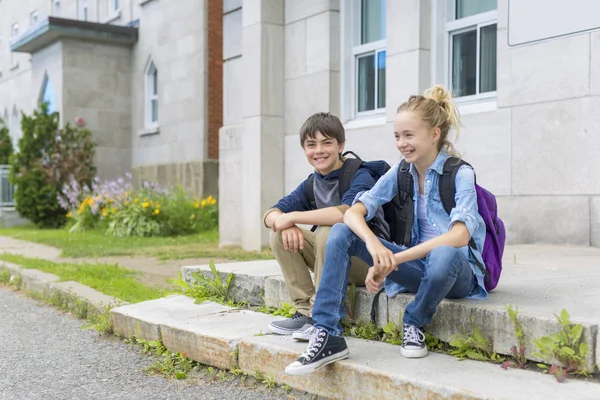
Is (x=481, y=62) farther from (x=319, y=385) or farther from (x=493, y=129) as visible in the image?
(x=319, y=385)

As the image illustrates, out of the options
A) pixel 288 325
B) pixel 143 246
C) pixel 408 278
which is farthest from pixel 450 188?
pixel 143 246

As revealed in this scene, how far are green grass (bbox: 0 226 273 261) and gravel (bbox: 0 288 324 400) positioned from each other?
11.0 feet

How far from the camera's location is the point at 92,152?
16.8 m

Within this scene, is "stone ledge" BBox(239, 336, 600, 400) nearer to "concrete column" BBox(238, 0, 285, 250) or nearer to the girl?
the girl

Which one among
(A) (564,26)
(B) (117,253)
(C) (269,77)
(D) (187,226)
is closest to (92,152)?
(D) (187,226)

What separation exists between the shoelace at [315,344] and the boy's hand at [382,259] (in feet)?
1.39

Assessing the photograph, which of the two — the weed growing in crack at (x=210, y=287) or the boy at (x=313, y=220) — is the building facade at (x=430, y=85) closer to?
the boy at (x=313, y=220)

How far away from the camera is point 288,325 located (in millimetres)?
4141

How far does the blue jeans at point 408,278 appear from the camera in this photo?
3309 mm

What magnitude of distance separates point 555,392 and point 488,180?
13.3 feet

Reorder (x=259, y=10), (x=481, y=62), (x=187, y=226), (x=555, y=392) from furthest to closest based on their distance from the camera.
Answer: (x=187, y=226) → (x=259, y=10) → (x=481, y=62) → (x=555, y=392)

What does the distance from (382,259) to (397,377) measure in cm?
55

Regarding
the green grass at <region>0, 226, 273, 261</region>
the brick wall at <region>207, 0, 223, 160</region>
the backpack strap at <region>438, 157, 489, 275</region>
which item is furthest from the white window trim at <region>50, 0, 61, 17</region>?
the backpack strap at <region>438, 157, 489, 275</region>

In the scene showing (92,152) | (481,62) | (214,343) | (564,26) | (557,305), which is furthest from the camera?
(92,152)
